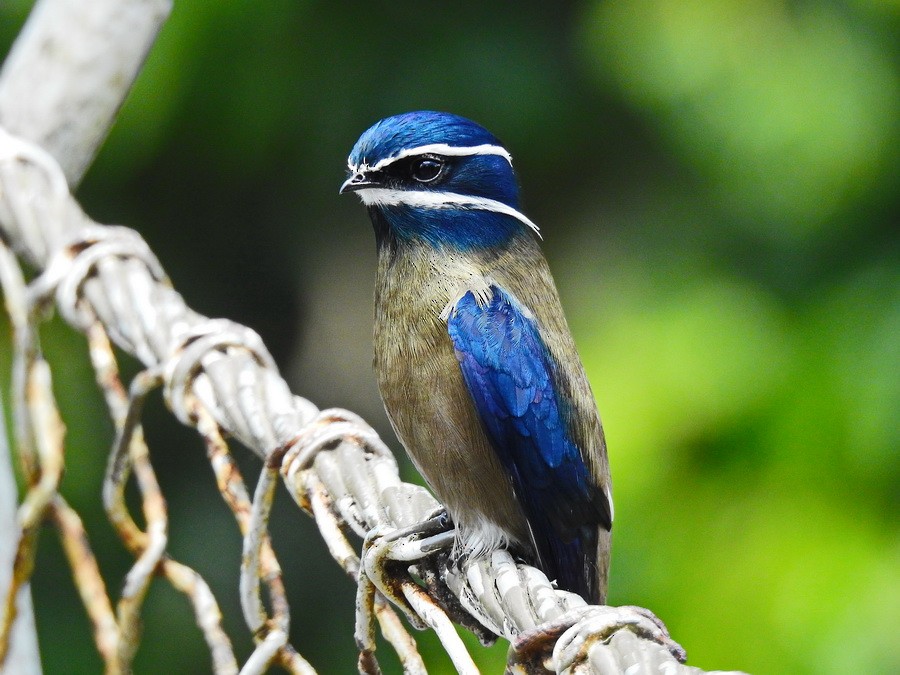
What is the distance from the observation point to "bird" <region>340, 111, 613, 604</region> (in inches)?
85.4

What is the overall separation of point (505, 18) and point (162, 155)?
53.8 inches

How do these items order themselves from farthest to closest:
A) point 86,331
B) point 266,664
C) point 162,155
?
point 162,155, point 86,331, point 266,664

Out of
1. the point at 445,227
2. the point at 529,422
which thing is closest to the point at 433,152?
the point at 445,227

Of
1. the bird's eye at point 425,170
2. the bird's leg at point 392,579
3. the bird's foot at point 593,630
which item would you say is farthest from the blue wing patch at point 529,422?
the bird's foot at point 593,630

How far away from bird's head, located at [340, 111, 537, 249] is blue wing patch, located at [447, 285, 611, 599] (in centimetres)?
19

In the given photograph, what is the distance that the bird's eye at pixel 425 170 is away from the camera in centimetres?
233

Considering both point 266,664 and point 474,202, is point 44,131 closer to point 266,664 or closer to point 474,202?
point 474,202

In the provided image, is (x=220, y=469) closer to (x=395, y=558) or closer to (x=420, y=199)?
(x=395, y=558)

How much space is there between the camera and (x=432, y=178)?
2.35 meters

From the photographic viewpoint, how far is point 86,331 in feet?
7.52

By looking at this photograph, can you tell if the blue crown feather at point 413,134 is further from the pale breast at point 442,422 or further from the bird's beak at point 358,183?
the pale breast at point 442,422

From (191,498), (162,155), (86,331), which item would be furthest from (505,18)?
(86,331)

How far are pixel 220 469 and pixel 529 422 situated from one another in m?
0.58

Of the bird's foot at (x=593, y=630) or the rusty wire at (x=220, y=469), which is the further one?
the rusty wire at (x=220, y=469)
